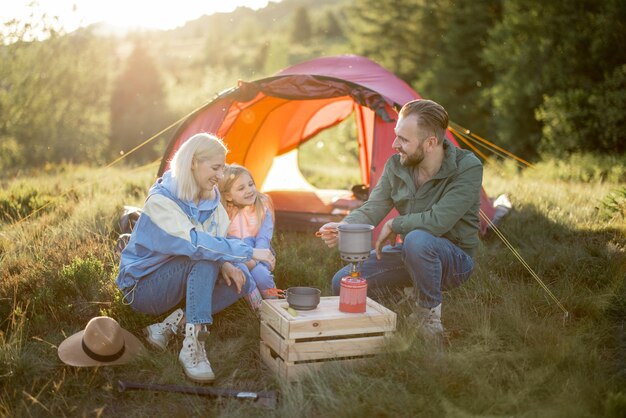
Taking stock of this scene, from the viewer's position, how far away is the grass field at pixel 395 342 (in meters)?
2.60

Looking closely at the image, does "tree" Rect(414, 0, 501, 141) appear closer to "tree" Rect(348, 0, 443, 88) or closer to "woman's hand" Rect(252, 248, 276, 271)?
"tree" Rect(348, 0, 443, 88)

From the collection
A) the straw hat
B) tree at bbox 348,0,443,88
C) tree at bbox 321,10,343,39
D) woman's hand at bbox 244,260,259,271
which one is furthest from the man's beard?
tree at bbox 321,10,343,39

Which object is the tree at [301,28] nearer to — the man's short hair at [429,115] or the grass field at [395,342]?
the grass field at [395,342]

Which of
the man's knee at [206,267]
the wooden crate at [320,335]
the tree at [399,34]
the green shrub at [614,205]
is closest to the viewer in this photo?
the wooden crate at [320,335]

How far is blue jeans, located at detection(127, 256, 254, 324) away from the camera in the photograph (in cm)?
298

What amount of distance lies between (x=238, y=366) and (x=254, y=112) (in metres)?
3.67

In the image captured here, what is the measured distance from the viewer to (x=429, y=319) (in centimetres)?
321

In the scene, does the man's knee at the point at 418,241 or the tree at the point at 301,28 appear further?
the tree at the point at 301,28

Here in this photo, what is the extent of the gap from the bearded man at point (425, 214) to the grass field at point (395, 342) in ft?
0.71

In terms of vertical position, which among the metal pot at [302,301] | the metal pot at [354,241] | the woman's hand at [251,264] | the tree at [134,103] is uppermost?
the metal pot at [354,241]

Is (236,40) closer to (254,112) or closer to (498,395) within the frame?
(254,112)

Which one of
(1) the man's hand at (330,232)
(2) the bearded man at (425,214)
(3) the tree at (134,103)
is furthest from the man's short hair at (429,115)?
(3) the tree at (134,103)

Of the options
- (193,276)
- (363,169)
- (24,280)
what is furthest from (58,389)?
(363,169)

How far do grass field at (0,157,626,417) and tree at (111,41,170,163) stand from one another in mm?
15775
